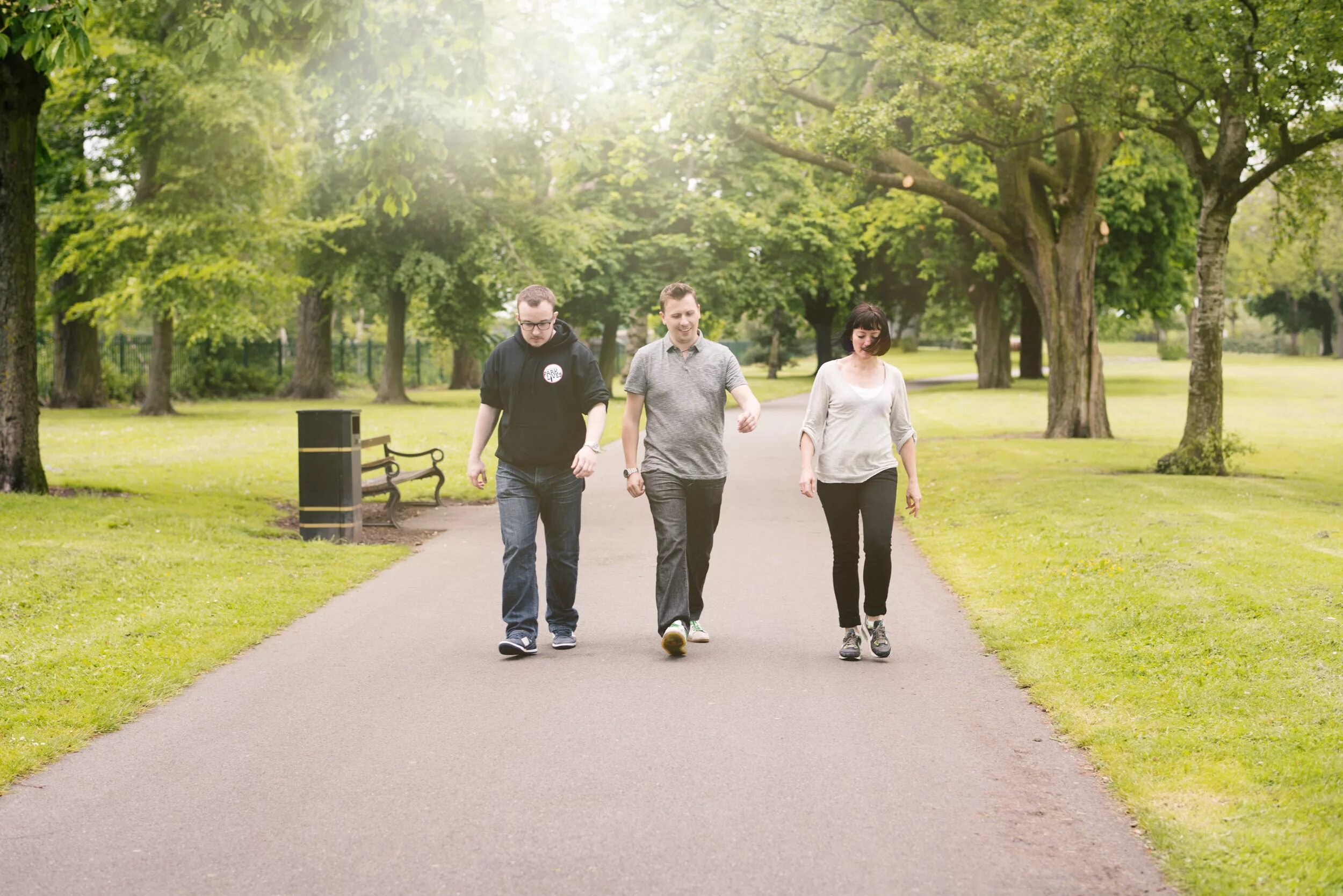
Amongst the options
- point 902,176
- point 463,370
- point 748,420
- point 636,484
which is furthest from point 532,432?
point 463,370

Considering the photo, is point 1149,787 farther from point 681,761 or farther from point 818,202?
point 818,202

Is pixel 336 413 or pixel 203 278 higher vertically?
pixel 203 278

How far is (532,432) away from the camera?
7172 millimetres

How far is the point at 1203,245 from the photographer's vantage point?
1723cm

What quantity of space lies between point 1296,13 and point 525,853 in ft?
41.9

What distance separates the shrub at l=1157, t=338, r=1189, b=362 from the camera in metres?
84.2

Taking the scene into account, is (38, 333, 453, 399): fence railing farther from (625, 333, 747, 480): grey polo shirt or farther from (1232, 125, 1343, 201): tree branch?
(625, 333, 747, 480): grey polo shirt

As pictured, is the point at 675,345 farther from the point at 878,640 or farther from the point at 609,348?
the point at 609,348

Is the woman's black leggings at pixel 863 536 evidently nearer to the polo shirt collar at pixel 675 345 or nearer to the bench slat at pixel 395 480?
the polo shirt collar at pixel 675 345

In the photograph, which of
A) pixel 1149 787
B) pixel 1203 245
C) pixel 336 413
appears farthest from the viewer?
pixel 1203 245

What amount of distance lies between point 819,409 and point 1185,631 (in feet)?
7.99

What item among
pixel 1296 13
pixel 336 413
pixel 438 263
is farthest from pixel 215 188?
pixel 1296 13

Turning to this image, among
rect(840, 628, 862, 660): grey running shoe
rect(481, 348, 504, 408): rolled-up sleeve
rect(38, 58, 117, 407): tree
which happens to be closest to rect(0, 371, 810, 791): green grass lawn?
rect(481, 348, 504, 408): rolled-up sleeve

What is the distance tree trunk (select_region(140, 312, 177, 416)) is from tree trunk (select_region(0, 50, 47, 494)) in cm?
1861
